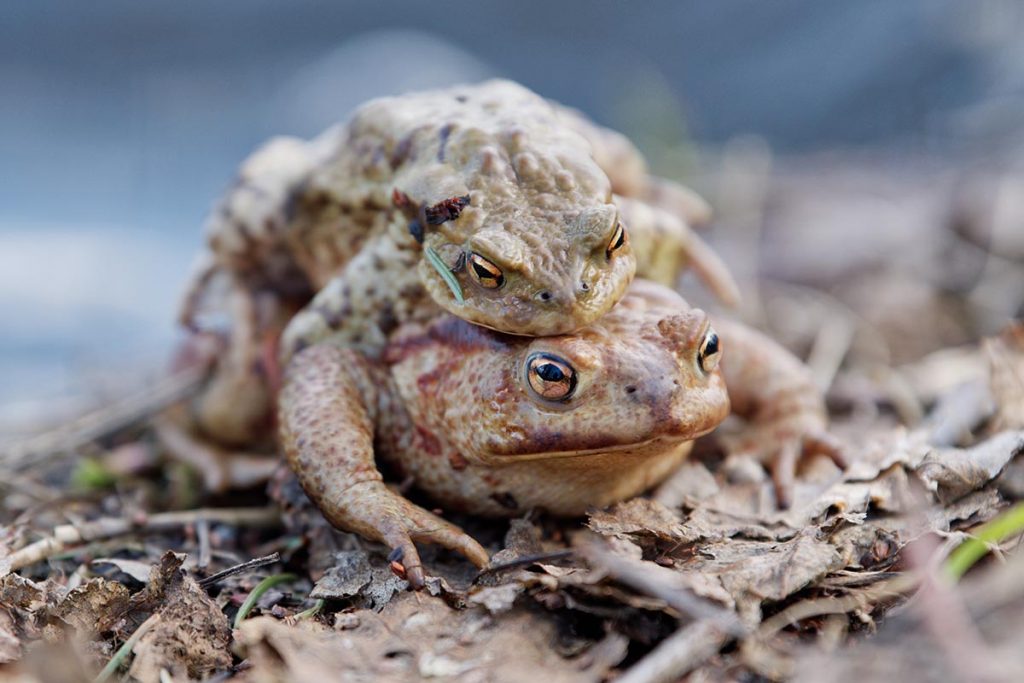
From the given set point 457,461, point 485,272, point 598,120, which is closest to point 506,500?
point 457,461

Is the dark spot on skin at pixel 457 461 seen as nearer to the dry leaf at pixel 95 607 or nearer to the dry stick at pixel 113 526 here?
the dry stick at pixel 113 526

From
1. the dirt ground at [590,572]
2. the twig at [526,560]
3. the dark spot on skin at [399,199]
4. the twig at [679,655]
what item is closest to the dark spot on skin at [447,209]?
the dark spot on skin at [399,199]

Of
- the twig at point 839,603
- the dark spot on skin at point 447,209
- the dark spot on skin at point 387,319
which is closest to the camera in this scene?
the twig at point 839,603

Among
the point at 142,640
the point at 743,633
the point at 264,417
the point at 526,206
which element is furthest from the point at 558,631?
the point at 264,417

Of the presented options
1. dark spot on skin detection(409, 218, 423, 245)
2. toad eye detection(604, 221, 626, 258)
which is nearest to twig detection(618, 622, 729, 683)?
toad eye detection(604, 221, 626, 258)

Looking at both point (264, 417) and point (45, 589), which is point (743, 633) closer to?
point (45, 589)

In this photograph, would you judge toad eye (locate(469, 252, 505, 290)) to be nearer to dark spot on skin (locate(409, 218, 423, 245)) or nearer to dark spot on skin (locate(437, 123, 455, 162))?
dark spot on skin (locate(409, 218, 423, 245))
